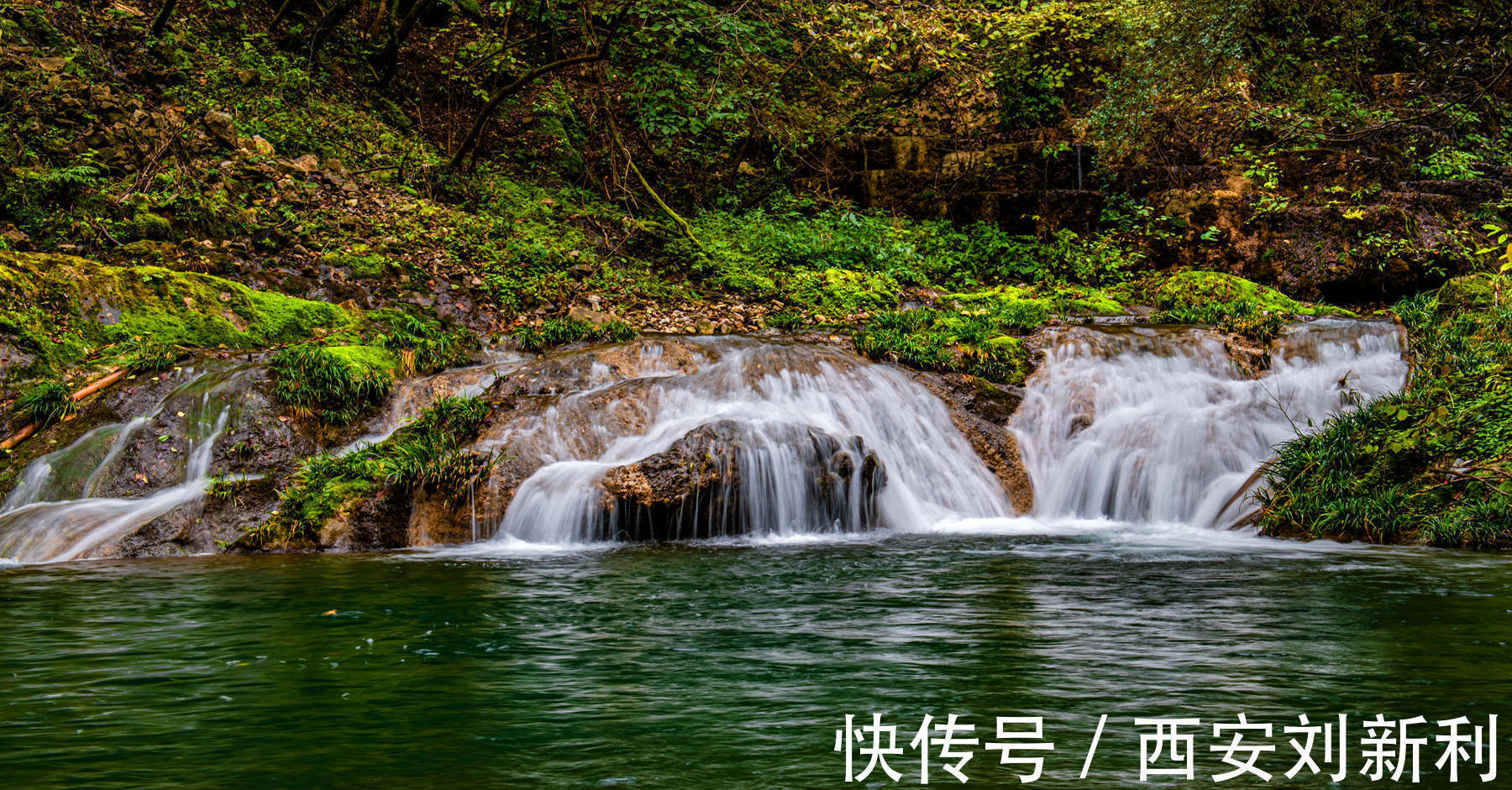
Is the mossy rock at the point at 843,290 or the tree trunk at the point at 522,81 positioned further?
the mossy rock at the point at 843,290

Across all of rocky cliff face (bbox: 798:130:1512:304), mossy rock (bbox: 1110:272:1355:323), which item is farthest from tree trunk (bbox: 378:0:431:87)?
mossy rock (bbox: 1110:272:1355:323)

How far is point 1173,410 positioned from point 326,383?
9.72 metres

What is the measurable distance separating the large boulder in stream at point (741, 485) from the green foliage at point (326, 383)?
341 cm

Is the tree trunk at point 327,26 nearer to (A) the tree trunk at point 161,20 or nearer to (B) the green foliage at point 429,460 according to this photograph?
(A) the tree trunk at point 161,20

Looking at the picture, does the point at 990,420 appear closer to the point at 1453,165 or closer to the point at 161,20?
the point at 1453,165

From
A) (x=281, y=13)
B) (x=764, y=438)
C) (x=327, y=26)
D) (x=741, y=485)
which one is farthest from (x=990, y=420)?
(x=281, y=13)

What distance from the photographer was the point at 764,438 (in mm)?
8484

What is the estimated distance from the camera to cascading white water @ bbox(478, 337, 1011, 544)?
8.19 metres

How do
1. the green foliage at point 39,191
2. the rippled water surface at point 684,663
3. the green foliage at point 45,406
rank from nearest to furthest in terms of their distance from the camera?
the rippled water surface at point 684,663, the green foliage at point 45,406, the green foliage at point 39,191

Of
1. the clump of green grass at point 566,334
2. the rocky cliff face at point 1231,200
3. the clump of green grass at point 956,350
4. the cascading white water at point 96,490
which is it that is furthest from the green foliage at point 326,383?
the rocky cliff face at point 1231,200

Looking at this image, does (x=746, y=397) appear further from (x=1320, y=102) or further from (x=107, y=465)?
(x=1320, y=102)

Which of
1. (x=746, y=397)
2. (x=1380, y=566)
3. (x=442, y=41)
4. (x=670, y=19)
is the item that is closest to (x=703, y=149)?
(x=670, y=19)

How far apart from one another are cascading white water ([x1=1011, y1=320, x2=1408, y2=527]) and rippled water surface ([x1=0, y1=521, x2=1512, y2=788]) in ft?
9.34

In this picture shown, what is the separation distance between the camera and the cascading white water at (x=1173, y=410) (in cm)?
924
